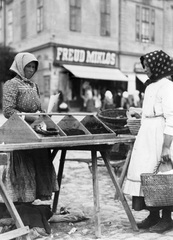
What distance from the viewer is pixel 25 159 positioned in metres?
3.53

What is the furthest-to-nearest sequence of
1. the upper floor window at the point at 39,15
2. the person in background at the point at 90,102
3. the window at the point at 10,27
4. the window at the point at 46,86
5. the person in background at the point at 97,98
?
1. the window at the point at 10,27
2. the person in background at the point at 97,98
3. the upper floor window at the point at 39,15
4. the person in background at the point at 90,102
5. the window at the point at 46,86

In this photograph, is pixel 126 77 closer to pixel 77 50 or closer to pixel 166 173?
pixel 77 50

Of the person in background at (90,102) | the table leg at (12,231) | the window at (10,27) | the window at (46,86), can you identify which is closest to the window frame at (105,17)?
the person in background at (90,102)

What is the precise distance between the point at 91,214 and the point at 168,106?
5.24 feet

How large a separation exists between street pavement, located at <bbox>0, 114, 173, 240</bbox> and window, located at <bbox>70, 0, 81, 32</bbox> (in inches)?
681

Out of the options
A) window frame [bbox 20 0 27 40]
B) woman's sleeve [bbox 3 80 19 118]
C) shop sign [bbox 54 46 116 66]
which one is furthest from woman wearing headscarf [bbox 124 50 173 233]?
window frame [bbox 20 0 27 40]

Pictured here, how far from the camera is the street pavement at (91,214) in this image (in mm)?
3570

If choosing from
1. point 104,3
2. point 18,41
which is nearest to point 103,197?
point 104,3

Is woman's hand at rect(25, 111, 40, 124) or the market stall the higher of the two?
woman's hand at rect(25, 111, 40, 124)

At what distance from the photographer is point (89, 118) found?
3900mm

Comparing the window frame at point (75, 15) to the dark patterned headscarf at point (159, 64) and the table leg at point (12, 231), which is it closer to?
the dark patterned headscarf at point (159, 64)

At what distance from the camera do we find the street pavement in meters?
3.57

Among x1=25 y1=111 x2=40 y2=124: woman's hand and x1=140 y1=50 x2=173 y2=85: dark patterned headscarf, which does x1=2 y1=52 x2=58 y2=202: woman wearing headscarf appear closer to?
x1=25 y1=111 x2=40 y2=124: woman's hand

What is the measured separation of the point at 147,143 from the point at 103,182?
2511mm
